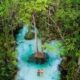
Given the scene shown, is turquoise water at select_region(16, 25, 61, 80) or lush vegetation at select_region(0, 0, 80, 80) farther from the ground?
lush vegetation at select_region(0, 0, 80, 80)

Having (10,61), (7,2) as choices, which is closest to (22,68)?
(10,61)

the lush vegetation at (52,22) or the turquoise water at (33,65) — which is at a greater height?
the lush vegetation at (52,22)

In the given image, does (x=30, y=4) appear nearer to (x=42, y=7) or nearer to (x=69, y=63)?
(x=42, y=7)

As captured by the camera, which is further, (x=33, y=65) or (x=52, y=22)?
(x=33, y=65)

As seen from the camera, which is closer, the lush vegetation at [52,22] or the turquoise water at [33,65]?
the lush vegetation at [52,22]

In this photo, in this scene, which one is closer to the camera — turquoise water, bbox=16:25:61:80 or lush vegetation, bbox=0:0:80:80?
lush vegetation, bbox=0:0:80:80
